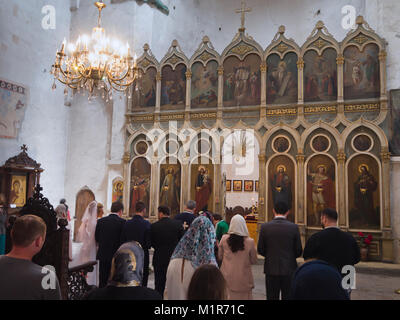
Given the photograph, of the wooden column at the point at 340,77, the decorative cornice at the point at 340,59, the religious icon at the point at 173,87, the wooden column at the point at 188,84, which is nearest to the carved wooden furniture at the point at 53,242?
the wooden column at the point at 188,84

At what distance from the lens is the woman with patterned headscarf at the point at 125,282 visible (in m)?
2.32

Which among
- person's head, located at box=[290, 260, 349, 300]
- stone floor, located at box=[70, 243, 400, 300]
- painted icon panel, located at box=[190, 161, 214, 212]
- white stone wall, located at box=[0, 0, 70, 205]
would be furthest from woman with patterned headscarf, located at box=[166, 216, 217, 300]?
white stone wall, located at box=[0, 0, 70, 205]

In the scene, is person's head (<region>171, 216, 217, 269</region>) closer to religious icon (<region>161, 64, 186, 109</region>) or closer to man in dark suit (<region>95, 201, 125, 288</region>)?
man in dark suit (<region>95, 201, 125, 288</region>)

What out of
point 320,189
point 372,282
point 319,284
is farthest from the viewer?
point 320,189

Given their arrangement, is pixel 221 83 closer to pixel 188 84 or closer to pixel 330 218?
pixel 188 84

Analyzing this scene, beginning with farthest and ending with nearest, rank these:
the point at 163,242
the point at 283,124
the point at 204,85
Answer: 1. the point at 204,85
2. the point at 283,124
3. the point at 163,242

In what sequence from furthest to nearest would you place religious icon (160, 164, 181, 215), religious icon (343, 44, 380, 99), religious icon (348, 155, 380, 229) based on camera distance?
religious icon (160, 164, 181, 215), religious icon (343, 44, 380, 99), religious icon (348, 155, 380, 229)

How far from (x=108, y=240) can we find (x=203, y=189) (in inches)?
251

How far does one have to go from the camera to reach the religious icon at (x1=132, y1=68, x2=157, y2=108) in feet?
44.3

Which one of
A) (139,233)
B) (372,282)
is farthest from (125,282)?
(372,282)

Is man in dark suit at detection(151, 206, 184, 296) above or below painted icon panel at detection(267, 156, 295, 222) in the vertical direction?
below

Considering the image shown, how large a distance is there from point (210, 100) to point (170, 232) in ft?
26.4

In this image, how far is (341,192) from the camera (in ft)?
34.7

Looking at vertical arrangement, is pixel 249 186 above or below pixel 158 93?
below
